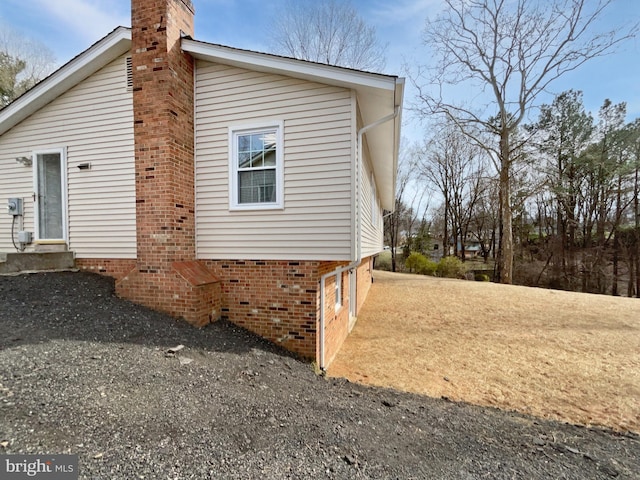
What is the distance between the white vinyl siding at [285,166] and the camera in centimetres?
468

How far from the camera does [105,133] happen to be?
5578 mm

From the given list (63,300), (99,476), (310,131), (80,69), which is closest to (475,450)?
(99,476)

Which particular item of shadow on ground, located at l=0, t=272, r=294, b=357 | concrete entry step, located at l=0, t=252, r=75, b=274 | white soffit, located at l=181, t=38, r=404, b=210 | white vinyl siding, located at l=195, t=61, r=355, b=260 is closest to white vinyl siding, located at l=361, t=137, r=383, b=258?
white soffit, located at l=181, t=38, r=404, b=210

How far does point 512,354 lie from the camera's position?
6.01 m

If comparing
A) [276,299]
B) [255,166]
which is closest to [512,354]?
[276,299]

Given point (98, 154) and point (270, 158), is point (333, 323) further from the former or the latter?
point (98, 154)

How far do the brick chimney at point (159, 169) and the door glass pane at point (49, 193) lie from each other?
2.67 metres

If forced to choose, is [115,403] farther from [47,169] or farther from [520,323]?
[520,323]

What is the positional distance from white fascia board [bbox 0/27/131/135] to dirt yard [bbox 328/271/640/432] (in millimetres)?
6992

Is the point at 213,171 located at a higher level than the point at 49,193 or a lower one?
higher

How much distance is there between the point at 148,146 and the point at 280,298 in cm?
330

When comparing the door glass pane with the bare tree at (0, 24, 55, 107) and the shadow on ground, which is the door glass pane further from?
the bare tree at (0, 24, 55, 107)

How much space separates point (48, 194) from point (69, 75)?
2433 mm

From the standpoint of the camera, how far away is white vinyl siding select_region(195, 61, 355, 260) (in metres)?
4.68
